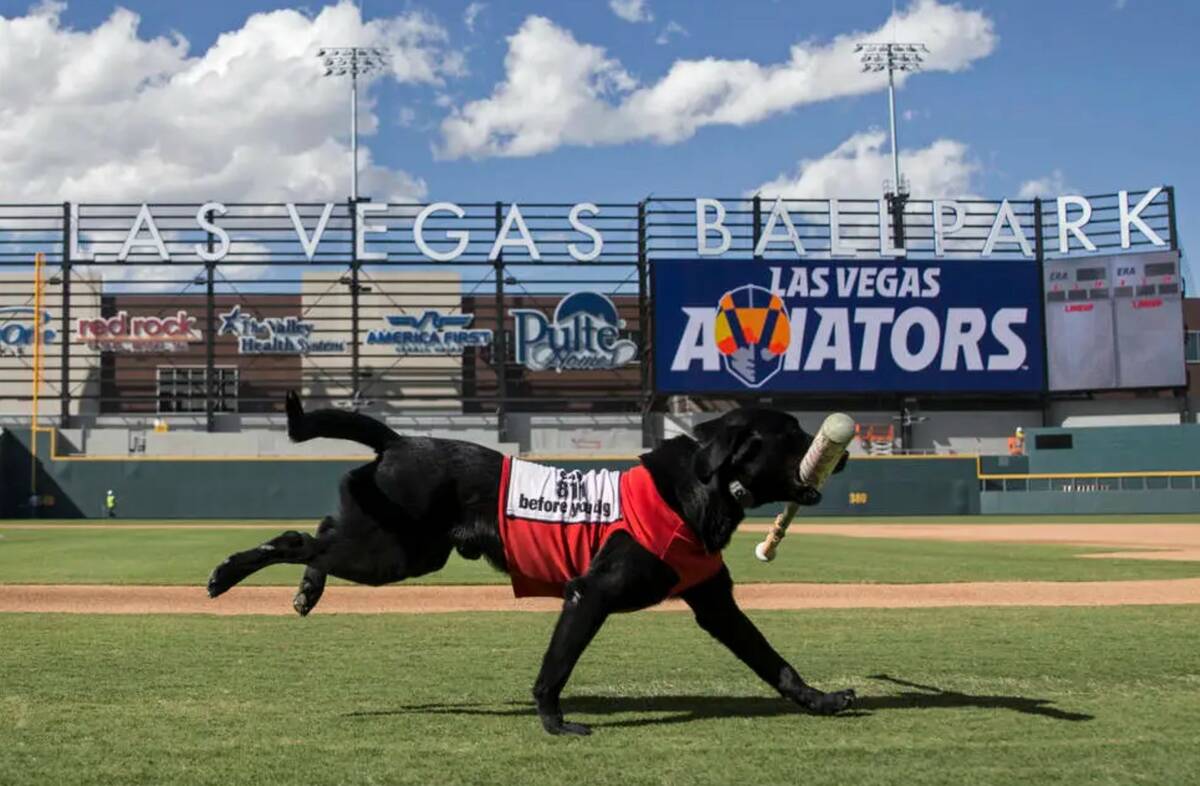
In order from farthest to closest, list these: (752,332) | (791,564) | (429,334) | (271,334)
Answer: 1. (429,334)
2. (271,334)
3. (752,332)
4. (791,564)

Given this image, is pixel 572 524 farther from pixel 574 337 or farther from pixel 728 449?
pixel 574 337

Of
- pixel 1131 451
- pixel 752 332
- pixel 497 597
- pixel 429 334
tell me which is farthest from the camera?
pixel 429 334

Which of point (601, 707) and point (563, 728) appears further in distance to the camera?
point (601, 707)

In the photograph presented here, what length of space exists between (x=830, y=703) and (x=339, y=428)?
2929 millimetres

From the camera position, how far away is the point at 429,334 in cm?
4844

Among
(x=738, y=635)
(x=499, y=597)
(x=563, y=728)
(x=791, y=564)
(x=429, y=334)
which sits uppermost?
(x=429, y=334)

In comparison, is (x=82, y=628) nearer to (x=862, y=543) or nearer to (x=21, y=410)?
(x=862, y=543)

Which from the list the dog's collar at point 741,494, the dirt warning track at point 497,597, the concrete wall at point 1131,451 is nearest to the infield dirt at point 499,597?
the dirt warning track at point 497,597

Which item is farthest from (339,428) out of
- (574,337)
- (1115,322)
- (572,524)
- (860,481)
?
(1115,322)

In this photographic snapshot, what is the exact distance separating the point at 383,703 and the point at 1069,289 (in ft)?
147

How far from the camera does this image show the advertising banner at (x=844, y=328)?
45156 mm

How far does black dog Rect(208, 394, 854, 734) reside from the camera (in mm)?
5426

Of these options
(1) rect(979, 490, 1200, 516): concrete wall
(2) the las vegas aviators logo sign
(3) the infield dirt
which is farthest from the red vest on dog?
(2) the las vegas aviators logo sign

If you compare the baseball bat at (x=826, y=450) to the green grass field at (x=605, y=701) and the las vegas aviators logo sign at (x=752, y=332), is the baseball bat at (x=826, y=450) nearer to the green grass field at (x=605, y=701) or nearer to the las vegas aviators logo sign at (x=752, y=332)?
the green grass field at (x=605, y=701)
